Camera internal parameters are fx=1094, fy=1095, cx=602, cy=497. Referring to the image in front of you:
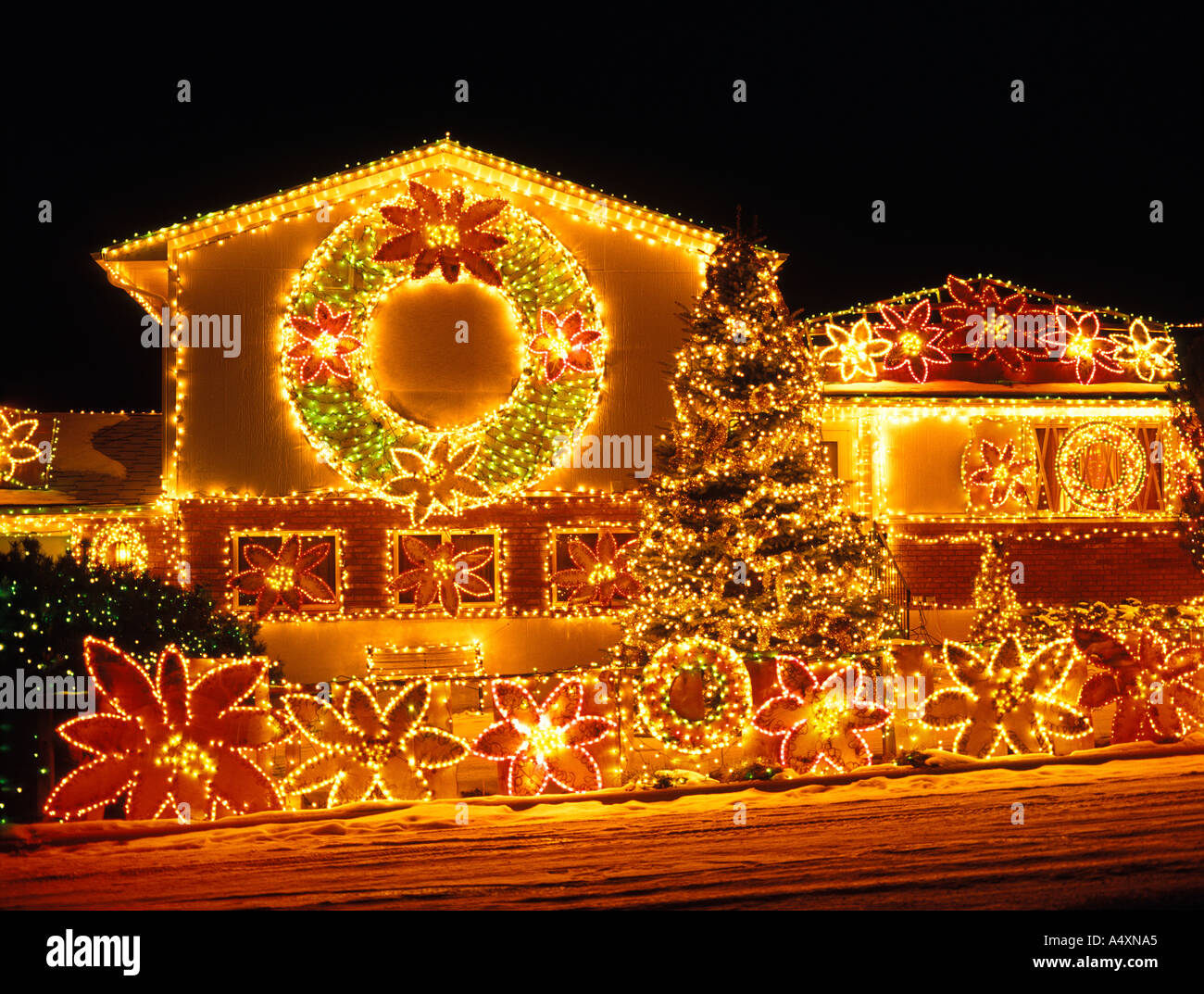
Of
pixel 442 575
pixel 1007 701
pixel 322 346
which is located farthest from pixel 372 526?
pixel 1007 701

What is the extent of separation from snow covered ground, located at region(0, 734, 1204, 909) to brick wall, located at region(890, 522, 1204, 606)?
7281 millimetres

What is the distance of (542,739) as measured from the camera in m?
11.0

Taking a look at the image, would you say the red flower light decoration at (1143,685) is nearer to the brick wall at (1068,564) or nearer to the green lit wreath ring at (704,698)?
the green lit wreath ring at (704,698)

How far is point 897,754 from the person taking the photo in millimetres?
11797

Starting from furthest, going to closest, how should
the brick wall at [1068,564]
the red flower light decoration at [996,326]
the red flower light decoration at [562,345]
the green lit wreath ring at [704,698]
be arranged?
the red flower light decoration at [996,326]
the brick wall at [1068,564]
the red flower light decoration at [562,345]
the green lit wreath ring at [704,698]

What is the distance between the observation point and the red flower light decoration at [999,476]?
60.0ft

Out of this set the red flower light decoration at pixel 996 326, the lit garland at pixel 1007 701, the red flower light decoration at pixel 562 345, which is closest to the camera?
the lit garland at pixel 1007 701

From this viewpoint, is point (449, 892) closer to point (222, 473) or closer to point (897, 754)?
point (897, 754)

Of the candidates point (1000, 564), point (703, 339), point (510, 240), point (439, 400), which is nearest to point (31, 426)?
point (439, 400)

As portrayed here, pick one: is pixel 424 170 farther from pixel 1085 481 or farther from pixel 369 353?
pixel 1085 481

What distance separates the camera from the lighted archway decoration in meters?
16.6

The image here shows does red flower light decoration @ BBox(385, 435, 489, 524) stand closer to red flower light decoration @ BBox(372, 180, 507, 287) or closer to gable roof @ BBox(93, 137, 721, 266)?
red flower light decoration @ BBox(372, 180, 507, 287)

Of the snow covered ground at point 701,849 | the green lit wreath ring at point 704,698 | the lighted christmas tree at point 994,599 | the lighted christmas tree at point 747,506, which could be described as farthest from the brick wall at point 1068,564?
the green lit wreath ring at point 704,698

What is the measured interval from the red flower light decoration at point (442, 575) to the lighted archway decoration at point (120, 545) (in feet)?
12.5
